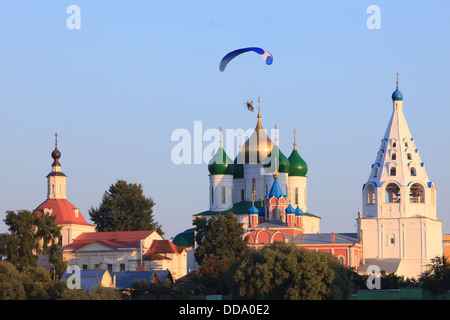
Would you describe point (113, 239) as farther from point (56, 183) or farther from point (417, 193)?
point (417, 193)

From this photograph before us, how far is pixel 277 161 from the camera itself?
7262cm

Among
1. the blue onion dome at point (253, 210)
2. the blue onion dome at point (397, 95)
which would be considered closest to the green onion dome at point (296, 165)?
the blue onion dome at point (253, 210)

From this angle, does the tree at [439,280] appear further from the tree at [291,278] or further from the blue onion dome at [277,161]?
the blue onion dome at [277,161]

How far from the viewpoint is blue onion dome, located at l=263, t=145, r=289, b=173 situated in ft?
238

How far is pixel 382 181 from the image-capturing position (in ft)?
217

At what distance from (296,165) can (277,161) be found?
1.87 metres

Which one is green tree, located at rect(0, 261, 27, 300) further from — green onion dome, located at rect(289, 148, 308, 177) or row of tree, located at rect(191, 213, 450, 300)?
green onion dome, located at rect(289, 148, 308, 177)

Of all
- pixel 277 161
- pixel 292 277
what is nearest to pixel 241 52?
pixel 292 277

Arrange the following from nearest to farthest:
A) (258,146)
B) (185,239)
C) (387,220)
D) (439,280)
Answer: (439,280)
(387,220)
(185,239)
(258,146)

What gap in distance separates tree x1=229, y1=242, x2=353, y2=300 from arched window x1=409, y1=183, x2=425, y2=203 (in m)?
19.8

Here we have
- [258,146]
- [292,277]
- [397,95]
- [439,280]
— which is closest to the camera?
[292,277]
